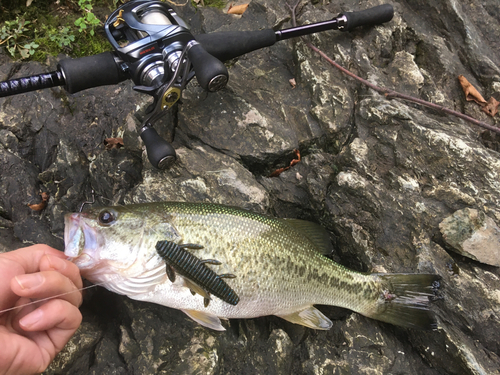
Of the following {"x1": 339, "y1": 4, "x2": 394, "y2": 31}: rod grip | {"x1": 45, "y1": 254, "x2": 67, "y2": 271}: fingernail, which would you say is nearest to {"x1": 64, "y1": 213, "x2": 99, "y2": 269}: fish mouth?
{"x1": 45, "y1": 254, "x2": 67, "y2": 271}: fingernail

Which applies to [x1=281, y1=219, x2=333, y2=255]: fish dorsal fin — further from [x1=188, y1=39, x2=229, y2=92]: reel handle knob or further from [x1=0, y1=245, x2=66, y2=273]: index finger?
[x1=0, y1=245, x2=66, y2=273]: index finger

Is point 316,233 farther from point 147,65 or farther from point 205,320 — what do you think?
point 147,65

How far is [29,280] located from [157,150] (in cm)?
140

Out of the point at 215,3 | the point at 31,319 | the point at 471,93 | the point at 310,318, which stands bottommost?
the point at 310,318

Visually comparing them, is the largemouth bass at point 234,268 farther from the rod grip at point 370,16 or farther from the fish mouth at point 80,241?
the rod grip at point 370,16

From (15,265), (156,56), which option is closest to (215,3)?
(156,56)

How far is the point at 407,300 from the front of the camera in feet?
9.27

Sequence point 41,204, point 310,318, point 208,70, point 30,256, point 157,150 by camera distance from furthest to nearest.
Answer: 1. point 41,204
2. point 157,150
3. point 310,318
4. point 208,70
5. point 30,256

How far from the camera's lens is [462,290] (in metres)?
2.79

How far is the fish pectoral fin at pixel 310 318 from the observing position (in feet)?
9.55

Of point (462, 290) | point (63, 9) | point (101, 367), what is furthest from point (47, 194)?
point (462, 290)

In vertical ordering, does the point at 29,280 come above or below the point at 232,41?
below

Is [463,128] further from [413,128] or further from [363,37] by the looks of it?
[363,37]

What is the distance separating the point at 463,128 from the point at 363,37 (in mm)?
1499
